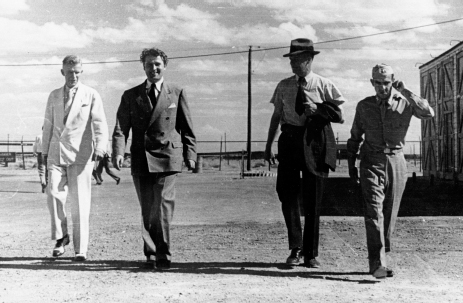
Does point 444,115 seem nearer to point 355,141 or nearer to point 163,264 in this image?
point 355,141

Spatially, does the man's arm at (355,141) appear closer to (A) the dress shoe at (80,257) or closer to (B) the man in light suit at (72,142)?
(B) the man in light suit at (72,142)

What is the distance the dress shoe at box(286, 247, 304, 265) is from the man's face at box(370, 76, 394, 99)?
1.68 meters

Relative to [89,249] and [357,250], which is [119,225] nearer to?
[89,249]

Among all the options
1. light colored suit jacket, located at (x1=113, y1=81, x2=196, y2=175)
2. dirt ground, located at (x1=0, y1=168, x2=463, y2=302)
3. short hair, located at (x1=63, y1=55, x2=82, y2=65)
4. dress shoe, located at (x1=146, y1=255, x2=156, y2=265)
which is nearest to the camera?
dirt ground, located at (x1=0, y1=168, x2=463, y2=302)

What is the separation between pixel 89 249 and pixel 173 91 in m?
2.25

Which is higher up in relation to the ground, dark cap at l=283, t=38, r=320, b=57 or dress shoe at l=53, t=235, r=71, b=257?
dark cap at l=283, t=38, r=320, b=57

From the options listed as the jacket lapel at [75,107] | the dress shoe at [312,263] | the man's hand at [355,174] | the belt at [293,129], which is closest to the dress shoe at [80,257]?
the jacket lapel at [75,107]

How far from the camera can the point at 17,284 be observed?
16.6ft

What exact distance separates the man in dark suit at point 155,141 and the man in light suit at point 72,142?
0.59 meters

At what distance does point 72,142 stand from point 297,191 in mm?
2460

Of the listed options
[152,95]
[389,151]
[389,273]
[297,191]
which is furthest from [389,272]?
[152,95]

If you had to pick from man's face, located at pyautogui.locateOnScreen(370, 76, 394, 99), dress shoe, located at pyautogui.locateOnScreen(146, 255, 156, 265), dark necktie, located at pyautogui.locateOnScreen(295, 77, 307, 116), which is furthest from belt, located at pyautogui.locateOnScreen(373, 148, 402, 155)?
dress shoe, located at pyautogui.locateOnScreen(146, 255, 156, 265)

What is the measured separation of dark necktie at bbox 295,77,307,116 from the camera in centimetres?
579

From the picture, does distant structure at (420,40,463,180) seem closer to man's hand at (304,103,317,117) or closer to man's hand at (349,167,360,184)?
man's hand at (349,167,360,184)
